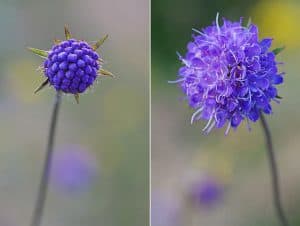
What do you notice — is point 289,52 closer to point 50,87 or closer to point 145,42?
point 145,42

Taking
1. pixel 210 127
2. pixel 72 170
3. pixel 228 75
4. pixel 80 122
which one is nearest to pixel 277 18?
pixel 228 75

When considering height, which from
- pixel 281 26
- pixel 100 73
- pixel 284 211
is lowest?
pixel 284 211

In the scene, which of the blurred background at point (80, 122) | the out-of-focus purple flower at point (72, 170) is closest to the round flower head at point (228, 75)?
the blurred background at point (80, 122)

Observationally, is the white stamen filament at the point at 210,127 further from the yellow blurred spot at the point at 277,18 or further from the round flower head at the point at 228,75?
the yellow blurred spot at the point at 277,18

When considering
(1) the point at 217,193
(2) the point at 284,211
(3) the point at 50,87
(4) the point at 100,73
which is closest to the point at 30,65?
(3) the point at 50,87

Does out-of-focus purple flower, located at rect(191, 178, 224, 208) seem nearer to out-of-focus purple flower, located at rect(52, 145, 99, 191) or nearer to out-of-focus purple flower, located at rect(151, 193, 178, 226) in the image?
out-of-focus purple flower, located at rect(151, 193, 178, 226)

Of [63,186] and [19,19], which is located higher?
[19,19]

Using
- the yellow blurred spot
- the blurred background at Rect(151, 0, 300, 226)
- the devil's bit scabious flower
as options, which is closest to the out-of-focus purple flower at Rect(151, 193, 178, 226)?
the blurred background at Rect(151, 0, 300, 226)
